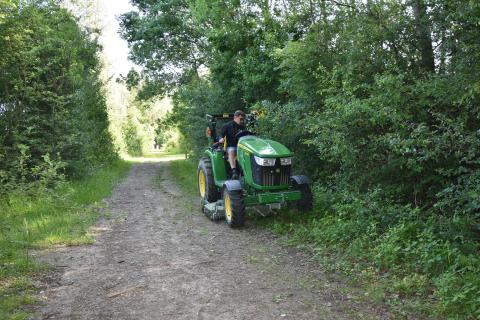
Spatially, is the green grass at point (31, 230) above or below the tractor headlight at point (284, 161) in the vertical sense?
below

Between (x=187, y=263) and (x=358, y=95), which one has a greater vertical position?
(x=358, y=95)

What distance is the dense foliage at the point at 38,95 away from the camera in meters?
11.2

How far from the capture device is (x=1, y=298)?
449 cm

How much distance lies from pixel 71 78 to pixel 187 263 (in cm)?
942

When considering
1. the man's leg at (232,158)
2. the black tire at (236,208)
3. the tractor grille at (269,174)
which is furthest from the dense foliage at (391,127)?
the man's leg at (232,158)

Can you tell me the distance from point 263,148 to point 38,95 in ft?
24.9

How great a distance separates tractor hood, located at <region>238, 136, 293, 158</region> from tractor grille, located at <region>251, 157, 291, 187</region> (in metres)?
0.17

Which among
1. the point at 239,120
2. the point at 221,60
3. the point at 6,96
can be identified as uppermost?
the point at 221,60

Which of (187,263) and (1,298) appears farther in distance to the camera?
(187,263)

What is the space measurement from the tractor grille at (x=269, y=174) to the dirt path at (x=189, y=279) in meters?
0.87

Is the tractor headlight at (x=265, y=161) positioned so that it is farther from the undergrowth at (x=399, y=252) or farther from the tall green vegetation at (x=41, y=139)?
the tall green vegetation at (x=41, y=139)

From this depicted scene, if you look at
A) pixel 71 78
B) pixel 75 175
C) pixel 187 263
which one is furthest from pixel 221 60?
pixel 187 263

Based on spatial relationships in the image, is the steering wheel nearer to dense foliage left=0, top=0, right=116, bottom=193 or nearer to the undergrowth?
the undergrowth

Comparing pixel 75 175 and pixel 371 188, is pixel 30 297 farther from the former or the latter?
pixel 75 175
